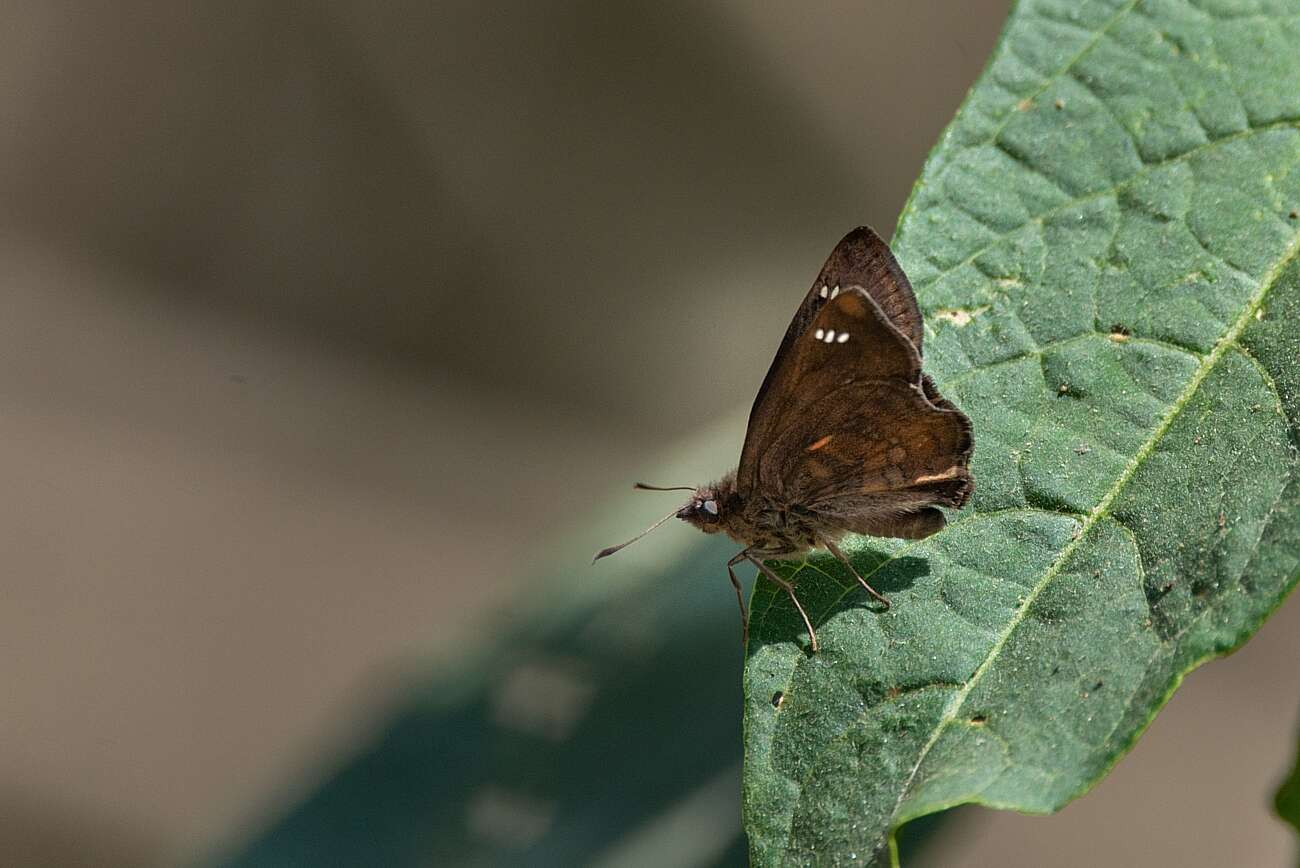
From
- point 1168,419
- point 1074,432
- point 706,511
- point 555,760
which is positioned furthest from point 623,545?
point 1168,419

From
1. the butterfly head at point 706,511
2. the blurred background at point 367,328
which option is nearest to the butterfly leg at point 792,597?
the butterfly head at point 706,511

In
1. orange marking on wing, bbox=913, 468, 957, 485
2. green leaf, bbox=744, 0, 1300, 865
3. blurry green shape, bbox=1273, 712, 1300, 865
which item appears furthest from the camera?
orange marking on wing, bbox=913, 468, 957, 485

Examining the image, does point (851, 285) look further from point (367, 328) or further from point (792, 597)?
point (367, 328)

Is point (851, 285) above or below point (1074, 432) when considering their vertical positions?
above

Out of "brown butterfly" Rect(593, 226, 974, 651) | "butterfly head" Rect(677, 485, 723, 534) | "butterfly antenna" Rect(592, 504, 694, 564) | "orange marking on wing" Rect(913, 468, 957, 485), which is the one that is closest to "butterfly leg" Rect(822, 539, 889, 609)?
"brown butterfly" Rect(593, 226, 974, 651)

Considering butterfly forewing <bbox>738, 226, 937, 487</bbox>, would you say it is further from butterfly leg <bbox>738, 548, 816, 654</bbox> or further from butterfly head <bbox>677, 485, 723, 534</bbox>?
butterfly leg <bbox>738, 548, 816, 654</bbox>

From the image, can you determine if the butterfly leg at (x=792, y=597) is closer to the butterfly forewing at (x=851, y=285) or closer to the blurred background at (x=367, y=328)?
the butterfly forewing at (x=851, y=285)
